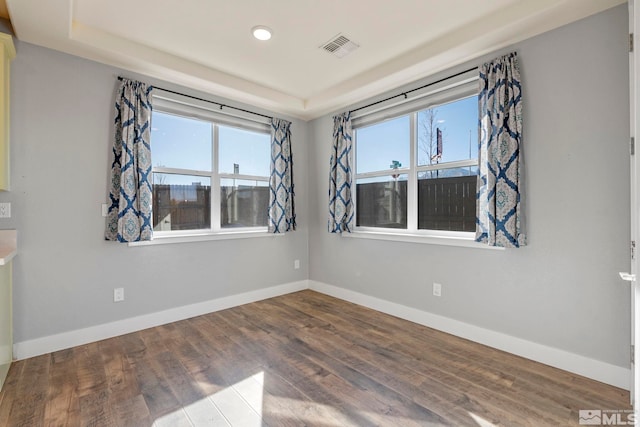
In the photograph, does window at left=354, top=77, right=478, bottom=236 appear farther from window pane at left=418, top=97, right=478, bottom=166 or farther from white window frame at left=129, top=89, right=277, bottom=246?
white window frame at left=129, top=89, right=277, bottom=246

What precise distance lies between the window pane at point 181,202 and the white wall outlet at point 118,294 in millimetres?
661

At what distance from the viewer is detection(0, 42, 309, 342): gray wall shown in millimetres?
2414

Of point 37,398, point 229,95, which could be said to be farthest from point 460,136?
point 37,398

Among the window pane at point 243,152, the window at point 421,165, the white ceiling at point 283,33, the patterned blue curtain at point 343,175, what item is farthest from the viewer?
the patterned blue curtain at point 343,175

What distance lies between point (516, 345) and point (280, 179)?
301cm

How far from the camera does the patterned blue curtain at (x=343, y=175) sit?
3801 millimetres

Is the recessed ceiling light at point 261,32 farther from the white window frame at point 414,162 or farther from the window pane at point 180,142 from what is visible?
the white window frame at point 414,162

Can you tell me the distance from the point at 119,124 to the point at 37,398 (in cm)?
218

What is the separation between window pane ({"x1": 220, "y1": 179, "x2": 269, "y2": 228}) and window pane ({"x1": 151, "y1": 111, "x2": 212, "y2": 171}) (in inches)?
15.2

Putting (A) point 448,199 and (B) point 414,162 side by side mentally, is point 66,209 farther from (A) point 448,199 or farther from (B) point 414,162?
(A) point 448,199

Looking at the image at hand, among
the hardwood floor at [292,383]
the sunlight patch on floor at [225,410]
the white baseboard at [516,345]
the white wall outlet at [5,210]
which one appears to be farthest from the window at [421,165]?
the white wall outlet at [5,210]

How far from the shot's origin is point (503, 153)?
7.98ft

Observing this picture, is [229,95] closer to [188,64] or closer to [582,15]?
[188,64]

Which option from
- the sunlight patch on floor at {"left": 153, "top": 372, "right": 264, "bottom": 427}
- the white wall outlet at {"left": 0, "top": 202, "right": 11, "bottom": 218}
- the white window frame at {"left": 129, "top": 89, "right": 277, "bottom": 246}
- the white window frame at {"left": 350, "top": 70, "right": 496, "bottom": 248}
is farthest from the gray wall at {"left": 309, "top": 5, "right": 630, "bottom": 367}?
the white wall outlet at {"left": 0, "top": 202, "right": 11, "bottom": 218}
